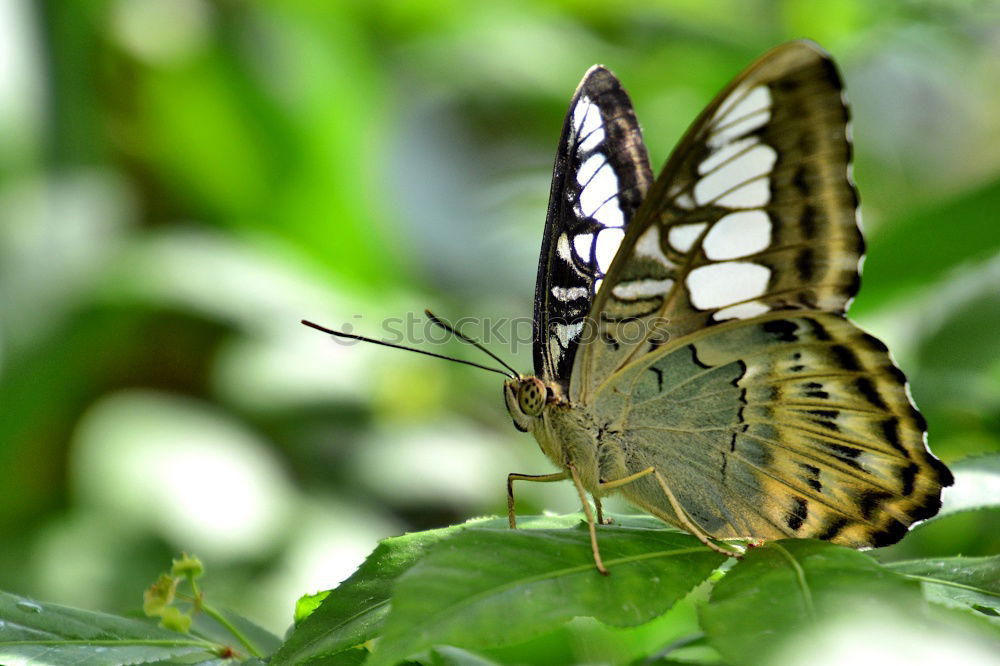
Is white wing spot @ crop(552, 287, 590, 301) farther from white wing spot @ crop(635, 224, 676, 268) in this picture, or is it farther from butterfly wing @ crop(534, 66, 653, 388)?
white wing spot @ crop(635, 224, 676, 268)

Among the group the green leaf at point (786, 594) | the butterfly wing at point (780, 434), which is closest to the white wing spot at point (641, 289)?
the butterfly wing at point (780, 434)

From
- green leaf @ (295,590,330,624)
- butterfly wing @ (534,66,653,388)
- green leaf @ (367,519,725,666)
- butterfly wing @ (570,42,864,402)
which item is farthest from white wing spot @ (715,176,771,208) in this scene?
green leaf @ (295,590,330,624)

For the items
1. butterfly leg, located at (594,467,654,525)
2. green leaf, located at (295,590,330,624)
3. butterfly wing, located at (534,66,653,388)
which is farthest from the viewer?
butterfly wing, located at (534,66,653,388)

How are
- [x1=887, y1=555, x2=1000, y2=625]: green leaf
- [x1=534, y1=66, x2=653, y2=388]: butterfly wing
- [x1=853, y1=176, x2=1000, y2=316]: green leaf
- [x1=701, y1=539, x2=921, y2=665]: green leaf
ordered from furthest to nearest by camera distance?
[x1=853, y1=176, x2=1000, y2=316]: green leaf, [x1=534, y1=66, x2=653, y2=388]: butterfly wing, [x1=887, y1=555, x2=1000, y2=625]: green leaf, [x1=701, y1=539, x2=921, y2=665]: green leaf

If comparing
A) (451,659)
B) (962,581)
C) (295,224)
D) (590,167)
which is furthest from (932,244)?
(295,224)

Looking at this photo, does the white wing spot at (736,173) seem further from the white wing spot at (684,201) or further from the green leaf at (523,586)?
the green leaf at (523,586)

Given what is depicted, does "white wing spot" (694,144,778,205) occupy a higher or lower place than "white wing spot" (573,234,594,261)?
lower

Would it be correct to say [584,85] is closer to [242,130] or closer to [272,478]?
[272,478]
